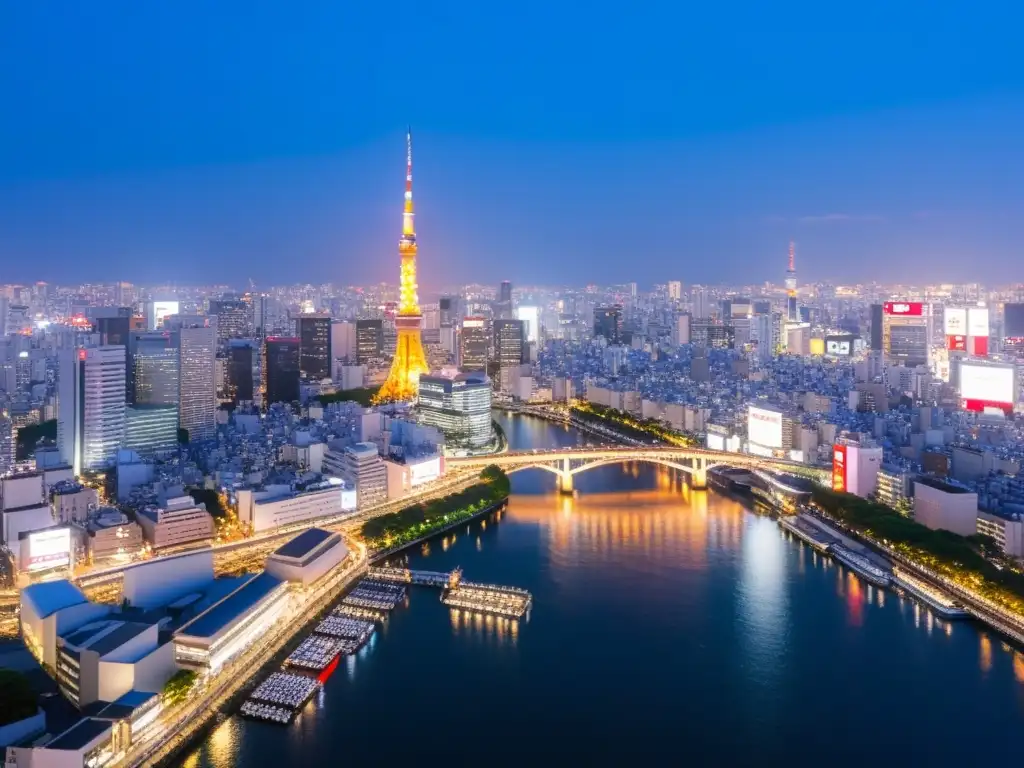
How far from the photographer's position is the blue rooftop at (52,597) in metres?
5.51

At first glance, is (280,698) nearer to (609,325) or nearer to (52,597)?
(52,597)

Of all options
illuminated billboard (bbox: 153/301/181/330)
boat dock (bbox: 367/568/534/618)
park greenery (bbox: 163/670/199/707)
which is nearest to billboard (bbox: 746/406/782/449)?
boat dock (bbox: 367/568/534/618)

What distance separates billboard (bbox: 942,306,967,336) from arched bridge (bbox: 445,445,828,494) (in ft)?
35.0

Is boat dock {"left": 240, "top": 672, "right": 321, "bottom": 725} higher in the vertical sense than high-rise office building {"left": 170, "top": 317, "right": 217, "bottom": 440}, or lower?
lower

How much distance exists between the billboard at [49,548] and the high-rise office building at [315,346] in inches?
503

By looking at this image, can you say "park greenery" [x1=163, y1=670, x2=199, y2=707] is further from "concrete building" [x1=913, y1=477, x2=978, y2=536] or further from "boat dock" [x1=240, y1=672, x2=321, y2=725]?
"concrete building" [x1=913, y1=477, x2=978, y2=536]

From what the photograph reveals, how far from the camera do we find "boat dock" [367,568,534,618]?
6559 millimetres

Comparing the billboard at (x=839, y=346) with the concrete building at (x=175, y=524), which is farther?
the billboard at (x=839, y=346)

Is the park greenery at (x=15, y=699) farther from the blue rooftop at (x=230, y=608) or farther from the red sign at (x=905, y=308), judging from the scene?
the red sign at (x=905, y=308)

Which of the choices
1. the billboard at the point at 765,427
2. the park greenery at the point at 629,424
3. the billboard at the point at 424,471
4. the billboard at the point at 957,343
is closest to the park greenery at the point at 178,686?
the billboard at the point at 424,471

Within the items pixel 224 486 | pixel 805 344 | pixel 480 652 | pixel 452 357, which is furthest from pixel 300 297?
pixel 480 652

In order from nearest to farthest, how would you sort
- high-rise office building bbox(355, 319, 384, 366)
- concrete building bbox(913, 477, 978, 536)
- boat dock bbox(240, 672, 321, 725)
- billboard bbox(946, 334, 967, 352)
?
boat dock bbox(240, 672, 321, 725) < concrete building bbox(913, 477, 978, 536) < billboard bbox(946, 334, 967, 352) < high-rise office building bbox(355, 319, 384, 366)

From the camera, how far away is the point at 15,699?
464cm

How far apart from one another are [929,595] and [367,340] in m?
16.7
